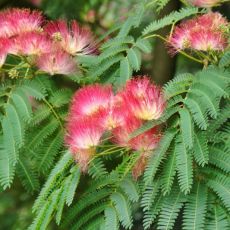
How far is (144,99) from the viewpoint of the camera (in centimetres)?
231

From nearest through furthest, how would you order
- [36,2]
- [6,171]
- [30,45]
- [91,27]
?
1. [6,171]
2. [30,45]
3. [36,2]
4. [91,27]

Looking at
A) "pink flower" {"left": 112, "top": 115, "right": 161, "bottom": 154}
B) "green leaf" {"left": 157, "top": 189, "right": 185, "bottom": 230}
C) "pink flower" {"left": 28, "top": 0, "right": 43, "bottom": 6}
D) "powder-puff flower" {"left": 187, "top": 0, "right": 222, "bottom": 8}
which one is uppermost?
"pink flower" {"left": 28, "top": 0, "right": 43, "bottom": 6}

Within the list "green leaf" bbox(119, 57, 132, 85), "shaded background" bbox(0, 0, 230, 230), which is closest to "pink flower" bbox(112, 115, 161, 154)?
"green leaf" bbox(119, 57, 132, 85)

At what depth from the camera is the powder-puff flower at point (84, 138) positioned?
2.31 metres

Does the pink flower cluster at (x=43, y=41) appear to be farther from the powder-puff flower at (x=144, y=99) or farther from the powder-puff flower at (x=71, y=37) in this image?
the powder-puff flower at (x=144, y=99)

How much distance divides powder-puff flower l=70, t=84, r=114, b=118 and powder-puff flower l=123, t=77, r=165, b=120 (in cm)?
9

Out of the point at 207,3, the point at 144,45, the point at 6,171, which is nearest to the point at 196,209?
the point at 6,171

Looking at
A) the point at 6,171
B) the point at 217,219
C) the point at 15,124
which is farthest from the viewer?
the point at 15,124

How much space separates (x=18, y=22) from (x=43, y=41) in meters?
0.18

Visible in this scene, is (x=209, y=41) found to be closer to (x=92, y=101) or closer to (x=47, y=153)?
(x=92, y=101)

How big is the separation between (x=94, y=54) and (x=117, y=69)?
19 centimetres

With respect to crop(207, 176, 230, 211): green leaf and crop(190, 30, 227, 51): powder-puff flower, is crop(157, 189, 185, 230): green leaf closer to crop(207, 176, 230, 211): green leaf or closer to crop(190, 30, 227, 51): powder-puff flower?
crop(207, 176, 230, 211): green leaf

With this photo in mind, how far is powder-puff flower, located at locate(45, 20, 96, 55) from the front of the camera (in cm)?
297

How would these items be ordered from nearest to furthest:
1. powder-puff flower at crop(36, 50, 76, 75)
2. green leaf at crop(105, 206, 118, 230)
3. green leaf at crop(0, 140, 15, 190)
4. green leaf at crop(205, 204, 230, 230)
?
green leaf at crop(205, 204, 230, 230) < green leaf at crop(105, 206, 118, 230) < green leaf at crop(0, 140, 15, 190) < powder-puff flower at crop(36, 50, 76, 75)
